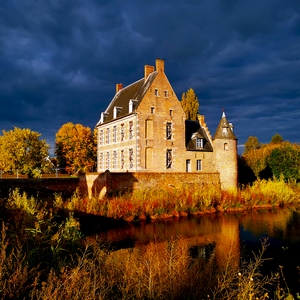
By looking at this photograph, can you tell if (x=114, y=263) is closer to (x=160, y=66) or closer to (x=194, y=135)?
(x=160, y=66)

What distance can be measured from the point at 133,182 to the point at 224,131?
1025 centimetres

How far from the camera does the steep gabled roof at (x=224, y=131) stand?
27.5 metres

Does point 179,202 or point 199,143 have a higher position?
point 199,143

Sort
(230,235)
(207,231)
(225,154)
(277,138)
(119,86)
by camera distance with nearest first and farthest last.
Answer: (230,235)
(207,231)
(225,154)
(119,86)
(277,138)

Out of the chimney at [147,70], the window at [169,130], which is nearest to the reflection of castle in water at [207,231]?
the window at [169,130]

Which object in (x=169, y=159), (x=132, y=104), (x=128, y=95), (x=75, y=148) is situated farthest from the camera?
(x=75, y=148)

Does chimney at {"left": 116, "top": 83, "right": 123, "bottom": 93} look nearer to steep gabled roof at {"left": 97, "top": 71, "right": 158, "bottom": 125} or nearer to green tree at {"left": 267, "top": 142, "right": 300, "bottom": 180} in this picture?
steep gabled roof at {"left": 97, "top": 71, "right": 158, "bottom": 125}

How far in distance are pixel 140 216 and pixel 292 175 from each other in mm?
18445

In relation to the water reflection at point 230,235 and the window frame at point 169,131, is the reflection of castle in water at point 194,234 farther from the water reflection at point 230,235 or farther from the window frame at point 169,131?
the window frame at point 169,131

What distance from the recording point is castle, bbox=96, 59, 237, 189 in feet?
88.2

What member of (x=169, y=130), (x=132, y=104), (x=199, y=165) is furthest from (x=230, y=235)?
(x=132, y=104)

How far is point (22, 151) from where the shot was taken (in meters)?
35.7

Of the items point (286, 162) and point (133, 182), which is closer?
point (133, 182)

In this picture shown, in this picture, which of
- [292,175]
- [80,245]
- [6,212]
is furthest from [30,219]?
[292,175]
